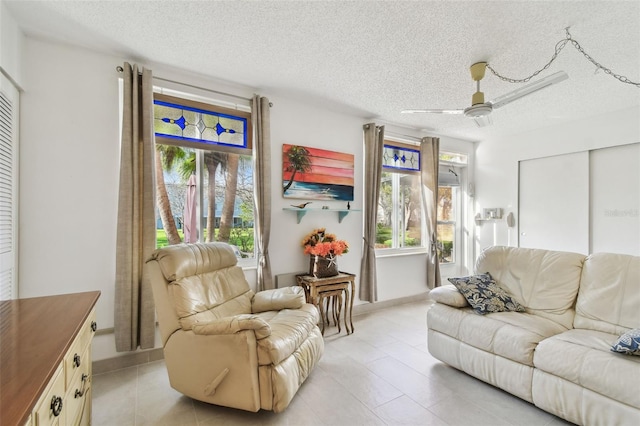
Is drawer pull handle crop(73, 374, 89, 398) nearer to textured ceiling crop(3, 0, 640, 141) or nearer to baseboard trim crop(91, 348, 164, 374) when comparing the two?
baseboard trim crop(91, 348, 164, 374)

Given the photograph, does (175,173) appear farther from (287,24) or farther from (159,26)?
(287,24)

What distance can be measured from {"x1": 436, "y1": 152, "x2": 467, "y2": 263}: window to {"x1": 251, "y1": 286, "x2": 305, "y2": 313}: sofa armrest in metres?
3.29

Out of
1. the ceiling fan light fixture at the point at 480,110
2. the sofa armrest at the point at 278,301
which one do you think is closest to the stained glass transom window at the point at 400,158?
the ceiling fan light fixture at the point at 480,110

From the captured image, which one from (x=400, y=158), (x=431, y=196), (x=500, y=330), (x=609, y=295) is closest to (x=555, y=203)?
(x=431, y=196)

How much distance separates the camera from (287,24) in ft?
6.77

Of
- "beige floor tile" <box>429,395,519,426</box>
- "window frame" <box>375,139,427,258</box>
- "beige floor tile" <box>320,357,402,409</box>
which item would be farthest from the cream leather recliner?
"window frame" <box>375,139,427,258</box>

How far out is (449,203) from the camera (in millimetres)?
5258

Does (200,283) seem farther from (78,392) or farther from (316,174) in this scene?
(316,174)

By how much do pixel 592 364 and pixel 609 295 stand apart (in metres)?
0.73

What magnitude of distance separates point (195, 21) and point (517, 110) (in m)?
3.67

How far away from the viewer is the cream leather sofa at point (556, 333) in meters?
1.65

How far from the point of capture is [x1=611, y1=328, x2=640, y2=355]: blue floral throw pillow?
1.63 metres

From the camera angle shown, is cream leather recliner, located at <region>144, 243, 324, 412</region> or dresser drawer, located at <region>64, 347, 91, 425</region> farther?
cream leather recliner, located at <region>144, 243, 324, 412</region>

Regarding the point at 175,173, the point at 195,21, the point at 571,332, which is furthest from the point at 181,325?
the point at 571,332
